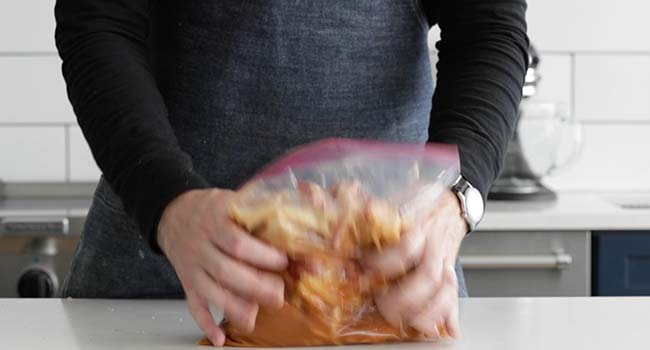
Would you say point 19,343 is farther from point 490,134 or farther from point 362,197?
point 490,134

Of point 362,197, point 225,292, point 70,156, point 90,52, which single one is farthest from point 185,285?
point 70,156

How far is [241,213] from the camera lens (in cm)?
79

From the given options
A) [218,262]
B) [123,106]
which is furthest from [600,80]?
[218,262]

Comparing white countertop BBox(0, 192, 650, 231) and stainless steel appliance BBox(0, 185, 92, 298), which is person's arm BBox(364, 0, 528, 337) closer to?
white countertop BBox(0, 192, 650, 231)

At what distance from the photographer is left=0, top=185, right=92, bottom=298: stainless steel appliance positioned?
1.82 meters

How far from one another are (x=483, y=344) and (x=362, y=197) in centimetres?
14

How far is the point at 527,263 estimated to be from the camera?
1836mm

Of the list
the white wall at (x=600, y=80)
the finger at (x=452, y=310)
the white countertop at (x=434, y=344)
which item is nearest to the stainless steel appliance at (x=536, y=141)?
the white wall at (x=600, y=80)

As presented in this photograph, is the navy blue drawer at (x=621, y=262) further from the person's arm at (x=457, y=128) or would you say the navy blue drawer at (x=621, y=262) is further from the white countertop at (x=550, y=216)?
the person's arm at (x=457, y=128)

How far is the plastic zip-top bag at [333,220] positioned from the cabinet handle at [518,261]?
1031mm

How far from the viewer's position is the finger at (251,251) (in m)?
0.77

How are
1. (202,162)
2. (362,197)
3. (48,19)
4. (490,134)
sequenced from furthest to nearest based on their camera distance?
(48,19)
(202,162)
(490,134)
(362,197)

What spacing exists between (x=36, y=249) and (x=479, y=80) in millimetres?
1038

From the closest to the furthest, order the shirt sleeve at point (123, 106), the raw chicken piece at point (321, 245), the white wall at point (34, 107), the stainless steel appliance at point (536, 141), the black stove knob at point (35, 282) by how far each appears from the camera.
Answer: the raw chicken piece at point (321, 245)
the shirt sleeve at point (123, 106)
the black stove knob at point (35, 282)
the stainless steel appliance at point (536, 141)
the white wall at point (34, 107)
